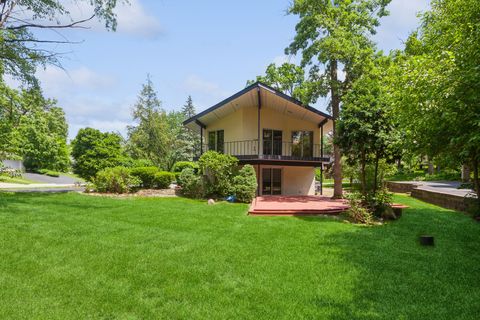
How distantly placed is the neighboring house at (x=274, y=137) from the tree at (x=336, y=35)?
1787 millimetres

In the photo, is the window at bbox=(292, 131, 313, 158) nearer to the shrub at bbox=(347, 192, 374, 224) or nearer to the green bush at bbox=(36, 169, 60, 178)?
the shrub at bbox=(347, 192, 374, 224)

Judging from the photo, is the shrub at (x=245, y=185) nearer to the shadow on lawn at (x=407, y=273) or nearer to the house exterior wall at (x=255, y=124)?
the house exterior wall at (x=255, y=124)

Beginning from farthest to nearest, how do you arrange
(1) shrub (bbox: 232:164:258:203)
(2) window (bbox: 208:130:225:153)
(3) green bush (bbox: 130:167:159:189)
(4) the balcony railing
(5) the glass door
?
1. (2) window (bbox: 208:130:225:153)
2. (3) green bush (bbox: 130:167:159:189)
3. (5) the glass door
4. (4) the balcony railing
5. (1) shrub (bbox: 232:164:258:203)

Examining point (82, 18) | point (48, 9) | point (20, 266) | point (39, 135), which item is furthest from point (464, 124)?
point (39, 135)

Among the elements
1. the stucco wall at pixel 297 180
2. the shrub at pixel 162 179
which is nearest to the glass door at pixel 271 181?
the stucco wall at pixel 297 180

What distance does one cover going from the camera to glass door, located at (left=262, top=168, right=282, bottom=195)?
64.6 feet

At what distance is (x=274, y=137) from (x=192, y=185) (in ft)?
19.7

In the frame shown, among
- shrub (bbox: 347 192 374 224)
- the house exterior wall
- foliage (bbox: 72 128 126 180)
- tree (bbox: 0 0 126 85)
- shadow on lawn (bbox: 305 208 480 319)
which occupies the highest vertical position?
tree (bbox: 0 0 126 85)

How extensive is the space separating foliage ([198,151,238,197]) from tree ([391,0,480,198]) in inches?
380

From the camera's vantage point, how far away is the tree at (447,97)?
4.82 m

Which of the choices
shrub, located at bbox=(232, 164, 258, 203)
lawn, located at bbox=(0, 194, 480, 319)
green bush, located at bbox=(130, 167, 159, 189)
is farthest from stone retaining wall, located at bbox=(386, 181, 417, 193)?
green bush, located at bbox=(130, 167, 159, 189)

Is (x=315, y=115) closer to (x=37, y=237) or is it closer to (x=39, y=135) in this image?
(x=37, y=237)

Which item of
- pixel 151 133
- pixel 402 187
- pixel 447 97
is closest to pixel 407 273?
pixel 447 97

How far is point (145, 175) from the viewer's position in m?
20.2
